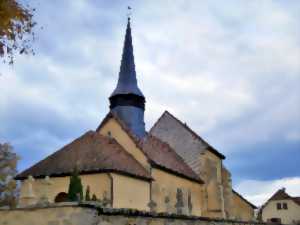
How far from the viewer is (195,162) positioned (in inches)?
1228

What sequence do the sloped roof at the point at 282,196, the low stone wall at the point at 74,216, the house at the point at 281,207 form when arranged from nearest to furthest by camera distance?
the low stone wall at the point at 74,216
the house at the point at 281,207
the sloped roof at the point at 282,196

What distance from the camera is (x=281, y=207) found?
58.0 m

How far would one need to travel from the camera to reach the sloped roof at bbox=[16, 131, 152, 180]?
22.0 m

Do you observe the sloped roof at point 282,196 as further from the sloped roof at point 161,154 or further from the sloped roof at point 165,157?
the sloped roof at point 165,157

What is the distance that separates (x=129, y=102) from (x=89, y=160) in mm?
6836

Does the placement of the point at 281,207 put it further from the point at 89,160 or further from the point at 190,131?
the point at 89,160

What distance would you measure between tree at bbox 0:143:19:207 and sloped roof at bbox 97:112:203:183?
10.3 metres

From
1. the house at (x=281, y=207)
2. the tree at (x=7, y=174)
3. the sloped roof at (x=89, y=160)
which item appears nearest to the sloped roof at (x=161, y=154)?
the sloped roof at (x=89, y=160)

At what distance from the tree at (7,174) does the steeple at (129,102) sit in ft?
33.7

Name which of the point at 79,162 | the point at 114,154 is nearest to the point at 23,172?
the point at 79,162

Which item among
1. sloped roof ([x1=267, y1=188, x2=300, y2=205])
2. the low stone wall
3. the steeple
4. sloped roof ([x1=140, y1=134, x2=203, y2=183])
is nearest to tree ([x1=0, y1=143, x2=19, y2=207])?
the steeple

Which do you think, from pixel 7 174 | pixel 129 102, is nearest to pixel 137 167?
pixel 129 102

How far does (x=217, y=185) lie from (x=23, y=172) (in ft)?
44.6

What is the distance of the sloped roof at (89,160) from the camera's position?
867 inches
